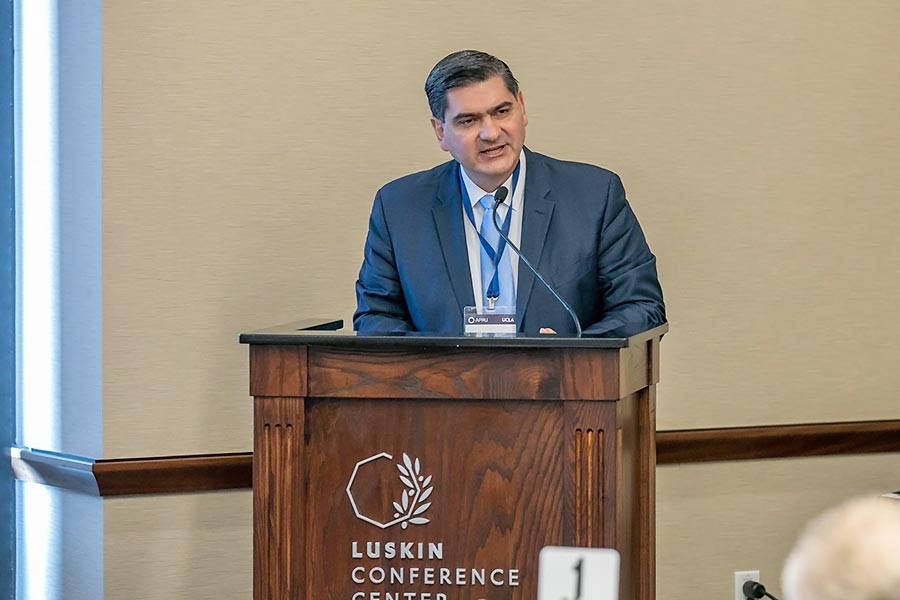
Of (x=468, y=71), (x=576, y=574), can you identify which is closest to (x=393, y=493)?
(x=468, y=71)

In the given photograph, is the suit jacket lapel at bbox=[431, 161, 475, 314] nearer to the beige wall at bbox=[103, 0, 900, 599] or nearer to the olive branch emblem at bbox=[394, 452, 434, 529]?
the olive branch emblem at bbox=[394, 452, 434, 529]

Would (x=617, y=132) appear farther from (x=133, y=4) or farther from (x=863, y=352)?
(x=133, y=4)

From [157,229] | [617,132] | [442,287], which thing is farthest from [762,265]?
[157,229]

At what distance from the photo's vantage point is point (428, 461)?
2500 millimetres

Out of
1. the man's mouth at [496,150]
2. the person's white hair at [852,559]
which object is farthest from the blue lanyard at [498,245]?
the person's white hair at [852,559]

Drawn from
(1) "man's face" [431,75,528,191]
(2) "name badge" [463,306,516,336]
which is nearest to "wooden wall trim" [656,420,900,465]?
(1) "man's face" [431,75,528,191]

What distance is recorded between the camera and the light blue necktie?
125 inches

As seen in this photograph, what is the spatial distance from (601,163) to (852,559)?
3.49m

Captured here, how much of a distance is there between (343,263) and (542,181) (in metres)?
1.07

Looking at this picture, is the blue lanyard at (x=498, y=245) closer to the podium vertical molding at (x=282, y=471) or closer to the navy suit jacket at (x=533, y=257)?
the navy suit jacket at (x=533, y=257)

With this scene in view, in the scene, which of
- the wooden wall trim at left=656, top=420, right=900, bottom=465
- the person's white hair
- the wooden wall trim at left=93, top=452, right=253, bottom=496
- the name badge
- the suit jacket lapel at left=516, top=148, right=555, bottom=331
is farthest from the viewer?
the wooden wall trim at left=656, top=420, right=900, bottom=465

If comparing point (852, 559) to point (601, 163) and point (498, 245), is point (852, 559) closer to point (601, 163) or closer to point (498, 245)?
Result: point (498, 245)

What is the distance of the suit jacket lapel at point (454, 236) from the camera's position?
10.3 feet

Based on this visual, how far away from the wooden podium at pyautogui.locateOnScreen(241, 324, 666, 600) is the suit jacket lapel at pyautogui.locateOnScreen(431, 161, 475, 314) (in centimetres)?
66
